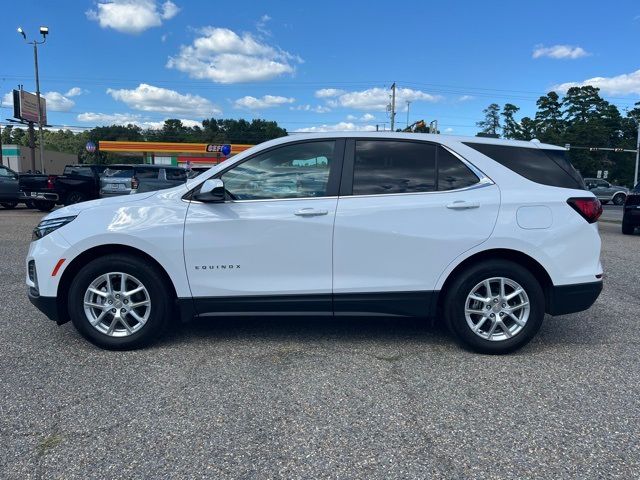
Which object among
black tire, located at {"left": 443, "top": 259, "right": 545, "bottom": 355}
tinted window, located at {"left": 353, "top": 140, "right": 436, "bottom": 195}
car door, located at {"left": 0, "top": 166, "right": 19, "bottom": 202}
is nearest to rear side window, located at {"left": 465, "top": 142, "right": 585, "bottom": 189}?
tinted window, located at {"left": 353, "top": 140, "right": 436, "bottom": 195}

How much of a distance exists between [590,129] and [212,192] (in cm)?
6903

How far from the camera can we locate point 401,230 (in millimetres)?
3912

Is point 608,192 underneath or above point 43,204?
underneath

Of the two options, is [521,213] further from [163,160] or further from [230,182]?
[163,160]

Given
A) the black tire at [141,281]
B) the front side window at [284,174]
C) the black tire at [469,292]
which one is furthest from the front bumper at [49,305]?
the black tire at [469,292]

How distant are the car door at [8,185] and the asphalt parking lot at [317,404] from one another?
14.7 m

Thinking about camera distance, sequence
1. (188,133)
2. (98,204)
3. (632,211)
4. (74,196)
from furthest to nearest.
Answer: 1. (188,133)
2. (74,196)
3. (632,211)
4. (98,204)

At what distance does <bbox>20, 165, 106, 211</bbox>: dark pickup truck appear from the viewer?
631 inches

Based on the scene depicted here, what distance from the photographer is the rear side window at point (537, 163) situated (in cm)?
407

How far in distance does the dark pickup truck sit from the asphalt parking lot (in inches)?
496

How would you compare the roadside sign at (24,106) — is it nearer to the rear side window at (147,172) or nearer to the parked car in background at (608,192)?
the rear side window at (147,172)

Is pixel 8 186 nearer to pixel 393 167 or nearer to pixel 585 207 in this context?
pixel 393 167

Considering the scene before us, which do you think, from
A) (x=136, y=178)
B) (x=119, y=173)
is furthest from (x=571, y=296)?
(x=119, y=173)

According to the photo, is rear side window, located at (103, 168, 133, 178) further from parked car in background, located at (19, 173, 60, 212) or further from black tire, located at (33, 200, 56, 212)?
black tire, located at (33, 200, 56, 212)
